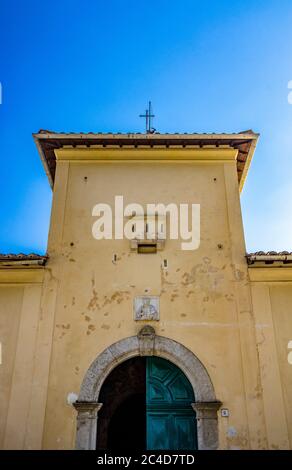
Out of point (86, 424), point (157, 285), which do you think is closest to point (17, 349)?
point (86, 424)

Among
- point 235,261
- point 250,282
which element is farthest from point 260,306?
point 235,261

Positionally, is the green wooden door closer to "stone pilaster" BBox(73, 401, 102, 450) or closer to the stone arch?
the stone arch

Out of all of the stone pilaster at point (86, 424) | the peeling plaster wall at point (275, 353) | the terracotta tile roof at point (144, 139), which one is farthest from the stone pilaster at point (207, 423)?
the terracotta tile roof at point (144, 139)

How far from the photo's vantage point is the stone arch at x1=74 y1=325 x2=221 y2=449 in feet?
22.1

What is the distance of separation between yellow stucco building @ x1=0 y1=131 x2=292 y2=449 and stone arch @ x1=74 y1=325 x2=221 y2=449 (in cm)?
2

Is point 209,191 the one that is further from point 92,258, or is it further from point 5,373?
point 5,373

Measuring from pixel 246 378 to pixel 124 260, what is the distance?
3.02m

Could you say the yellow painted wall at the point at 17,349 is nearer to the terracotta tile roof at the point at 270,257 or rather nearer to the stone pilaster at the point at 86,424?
the stone pilaster at the point at 86,424

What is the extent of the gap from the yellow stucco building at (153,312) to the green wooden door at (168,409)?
2cm

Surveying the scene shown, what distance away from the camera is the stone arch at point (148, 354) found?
A: 6742 millimetres

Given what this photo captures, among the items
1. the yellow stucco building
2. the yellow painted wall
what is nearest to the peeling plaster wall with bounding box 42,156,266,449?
the yellow stucco building

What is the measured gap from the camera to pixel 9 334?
7477 millimetres

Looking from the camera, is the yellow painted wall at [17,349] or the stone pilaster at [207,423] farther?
the yellow painted wall at [17,349]

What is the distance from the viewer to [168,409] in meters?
7.27
